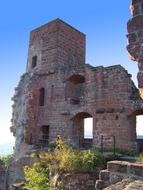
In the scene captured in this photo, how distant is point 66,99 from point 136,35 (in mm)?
14300

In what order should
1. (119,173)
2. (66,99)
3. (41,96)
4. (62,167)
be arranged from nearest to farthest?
(119,173)
(62,167)
(66,99)
(41,96)

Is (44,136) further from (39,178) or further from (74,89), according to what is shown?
(39,178)

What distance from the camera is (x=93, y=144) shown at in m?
16.7

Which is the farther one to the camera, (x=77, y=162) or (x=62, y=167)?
(x=62, y=167)

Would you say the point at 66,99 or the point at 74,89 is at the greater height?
the point at 74,89

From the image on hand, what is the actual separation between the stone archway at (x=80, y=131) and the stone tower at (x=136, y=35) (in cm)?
1345

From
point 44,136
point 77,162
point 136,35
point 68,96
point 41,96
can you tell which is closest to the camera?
point 136,35

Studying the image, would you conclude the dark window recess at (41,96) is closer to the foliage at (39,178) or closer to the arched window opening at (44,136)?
the arched window opening at (44,136)

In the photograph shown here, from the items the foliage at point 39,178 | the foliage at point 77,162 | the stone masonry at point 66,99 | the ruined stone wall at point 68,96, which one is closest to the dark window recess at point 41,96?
the stone masonry at point 66,99

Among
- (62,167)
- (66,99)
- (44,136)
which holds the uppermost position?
(66,99)

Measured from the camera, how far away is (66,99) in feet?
60.8

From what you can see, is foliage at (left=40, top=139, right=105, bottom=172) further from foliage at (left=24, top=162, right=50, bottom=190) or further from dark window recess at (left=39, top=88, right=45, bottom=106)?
dark window recess at (left=39, top=88, right=45, bottom=106)

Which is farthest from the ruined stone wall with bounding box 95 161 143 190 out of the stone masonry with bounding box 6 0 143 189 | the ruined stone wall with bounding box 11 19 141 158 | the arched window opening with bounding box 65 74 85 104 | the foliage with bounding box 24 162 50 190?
the arched window opening with bounding box 65 74 85 104

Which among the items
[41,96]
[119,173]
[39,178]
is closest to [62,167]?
[39,178]
